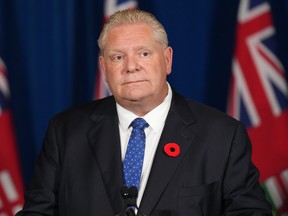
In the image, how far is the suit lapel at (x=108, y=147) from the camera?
5.96 feet

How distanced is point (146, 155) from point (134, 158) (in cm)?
5

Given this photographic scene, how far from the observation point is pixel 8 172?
2.82m

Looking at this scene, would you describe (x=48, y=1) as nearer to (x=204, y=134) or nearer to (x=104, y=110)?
(x=104, y=110)

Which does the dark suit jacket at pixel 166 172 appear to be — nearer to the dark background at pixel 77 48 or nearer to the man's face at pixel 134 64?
the man's face at pixel 134 64

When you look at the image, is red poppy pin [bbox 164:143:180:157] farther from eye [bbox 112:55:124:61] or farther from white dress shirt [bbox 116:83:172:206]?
eye [bbox 112:55:124:61]

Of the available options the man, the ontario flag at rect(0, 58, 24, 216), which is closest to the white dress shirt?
the man

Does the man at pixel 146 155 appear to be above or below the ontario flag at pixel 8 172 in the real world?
above

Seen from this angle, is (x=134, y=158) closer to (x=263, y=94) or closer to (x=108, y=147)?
(x=108, y=147)

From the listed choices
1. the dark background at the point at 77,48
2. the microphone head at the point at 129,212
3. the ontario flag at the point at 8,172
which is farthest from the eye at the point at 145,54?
the ontario flag at the point at 8,172

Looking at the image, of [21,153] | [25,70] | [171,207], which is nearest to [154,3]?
[25,70]

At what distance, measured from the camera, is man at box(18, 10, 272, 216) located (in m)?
1.80

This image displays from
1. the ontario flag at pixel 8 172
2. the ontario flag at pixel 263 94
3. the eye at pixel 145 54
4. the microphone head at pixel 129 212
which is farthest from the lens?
the ontario flag at pixel 8 172

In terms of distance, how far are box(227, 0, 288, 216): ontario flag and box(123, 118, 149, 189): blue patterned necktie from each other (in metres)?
0.95

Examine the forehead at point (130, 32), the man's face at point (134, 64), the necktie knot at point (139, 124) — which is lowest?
the necktie knot at point (139, 124)
